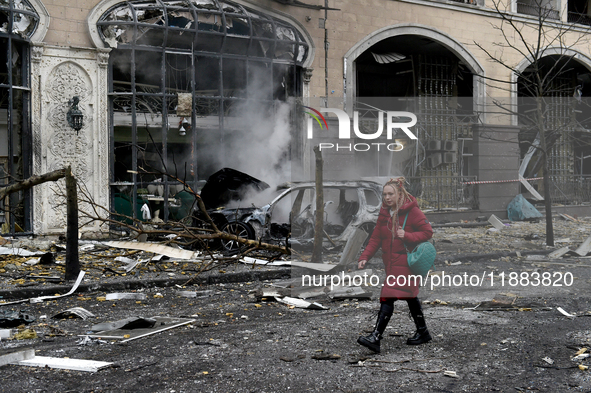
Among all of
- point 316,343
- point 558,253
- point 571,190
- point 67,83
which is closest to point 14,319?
point 316,343

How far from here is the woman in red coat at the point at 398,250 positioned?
498 cm

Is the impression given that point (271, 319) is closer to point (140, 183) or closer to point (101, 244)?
point (101, 244)

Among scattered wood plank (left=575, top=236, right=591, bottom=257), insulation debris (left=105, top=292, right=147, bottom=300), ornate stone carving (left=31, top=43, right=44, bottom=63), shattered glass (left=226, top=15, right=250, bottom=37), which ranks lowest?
insulation debris (left=105, top=292, right=147, bottom=300)

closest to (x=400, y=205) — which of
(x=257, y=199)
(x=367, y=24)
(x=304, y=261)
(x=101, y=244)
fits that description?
(x=304, y=261)

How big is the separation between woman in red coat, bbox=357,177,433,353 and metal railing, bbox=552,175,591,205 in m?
18.8

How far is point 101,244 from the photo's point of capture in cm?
1182

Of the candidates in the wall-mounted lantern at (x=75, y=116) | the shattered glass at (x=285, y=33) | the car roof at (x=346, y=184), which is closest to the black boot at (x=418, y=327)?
the car roof at (x=346, y=184)

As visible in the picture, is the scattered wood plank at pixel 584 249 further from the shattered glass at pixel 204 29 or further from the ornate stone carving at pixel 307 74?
the shattered glass at pixel 204 29

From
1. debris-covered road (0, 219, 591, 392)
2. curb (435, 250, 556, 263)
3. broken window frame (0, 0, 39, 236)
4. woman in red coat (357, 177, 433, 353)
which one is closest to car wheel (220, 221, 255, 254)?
debris-covered road (0, 219, 591, 392)

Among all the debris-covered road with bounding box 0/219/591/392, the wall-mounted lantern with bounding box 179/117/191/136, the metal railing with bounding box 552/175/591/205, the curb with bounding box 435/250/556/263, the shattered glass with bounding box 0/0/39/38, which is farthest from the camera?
the metal railing with bounding box 552/175/591/205

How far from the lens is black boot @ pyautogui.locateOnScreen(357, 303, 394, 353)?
15.9ft

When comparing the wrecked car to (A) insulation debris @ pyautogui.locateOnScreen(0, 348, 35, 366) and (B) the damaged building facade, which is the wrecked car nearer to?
(B) the damaged building facade

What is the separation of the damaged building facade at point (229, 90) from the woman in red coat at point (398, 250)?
522 centimetres

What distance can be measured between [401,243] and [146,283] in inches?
180
